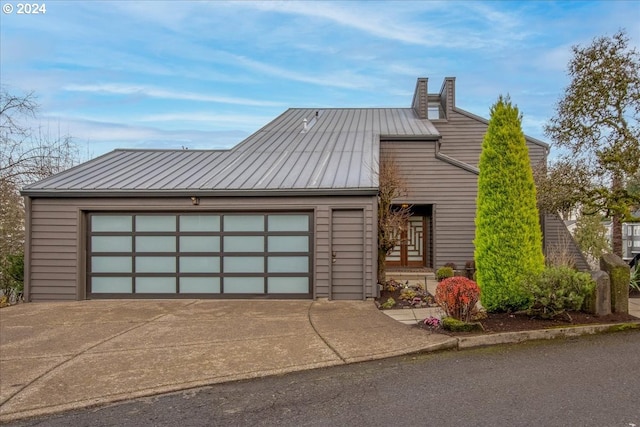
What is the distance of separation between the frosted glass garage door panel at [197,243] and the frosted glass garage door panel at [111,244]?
1.25m

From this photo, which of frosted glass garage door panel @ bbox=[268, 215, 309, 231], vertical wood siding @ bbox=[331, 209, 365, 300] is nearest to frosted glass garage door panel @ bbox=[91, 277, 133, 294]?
frosted glass garage door panel @ bbox=[268, 215, 309, 231]

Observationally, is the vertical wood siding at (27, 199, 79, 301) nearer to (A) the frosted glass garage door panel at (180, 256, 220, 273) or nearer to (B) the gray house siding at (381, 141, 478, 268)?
(A) the frosted glass garage door panel at (180, 256, 220, 273)

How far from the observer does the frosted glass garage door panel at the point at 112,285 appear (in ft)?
31.0

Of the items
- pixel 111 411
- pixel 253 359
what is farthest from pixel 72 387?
pixel 253 359

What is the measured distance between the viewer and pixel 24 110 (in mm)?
10375

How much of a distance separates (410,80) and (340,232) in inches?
468

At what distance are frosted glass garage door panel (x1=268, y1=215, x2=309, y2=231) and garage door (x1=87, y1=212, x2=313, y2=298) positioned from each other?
0.02 metres

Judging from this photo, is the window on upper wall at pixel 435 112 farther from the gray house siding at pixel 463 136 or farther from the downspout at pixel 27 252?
the downspout at pixel 27 252

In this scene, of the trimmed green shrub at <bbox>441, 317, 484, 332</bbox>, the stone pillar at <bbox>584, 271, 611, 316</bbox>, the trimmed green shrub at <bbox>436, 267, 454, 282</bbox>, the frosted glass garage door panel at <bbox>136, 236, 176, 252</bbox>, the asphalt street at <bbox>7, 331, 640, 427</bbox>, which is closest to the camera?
the asphalt street at <bbox>7, 331, 640, 427</bbox>

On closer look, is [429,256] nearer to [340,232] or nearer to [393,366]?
[340,232]

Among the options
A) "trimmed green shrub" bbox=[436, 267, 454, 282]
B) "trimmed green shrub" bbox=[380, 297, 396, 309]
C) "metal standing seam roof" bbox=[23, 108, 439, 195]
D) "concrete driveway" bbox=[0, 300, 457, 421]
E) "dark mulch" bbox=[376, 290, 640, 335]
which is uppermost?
"metal standing seam roof" bbox=[23, 108, 439, 195]

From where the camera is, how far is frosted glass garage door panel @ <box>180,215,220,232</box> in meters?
9.38

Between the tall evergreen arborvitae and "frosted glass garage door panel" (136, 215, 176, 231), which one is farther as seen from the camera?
"frosted glass garage door panel" (136, 215, 176, 231)

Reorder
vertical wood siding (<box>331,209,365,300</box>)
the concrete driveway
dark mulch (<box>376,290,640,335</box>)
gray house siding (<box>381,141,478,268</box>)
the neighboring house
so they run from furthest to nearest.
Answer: the neighboring house < gray house siding (<box>381,141,478,268</box>) < vertical wood siding (<box>331,209,365,300</box>) < dark mulch (<box>376,290,640,335</box>) < the concrete driveway
